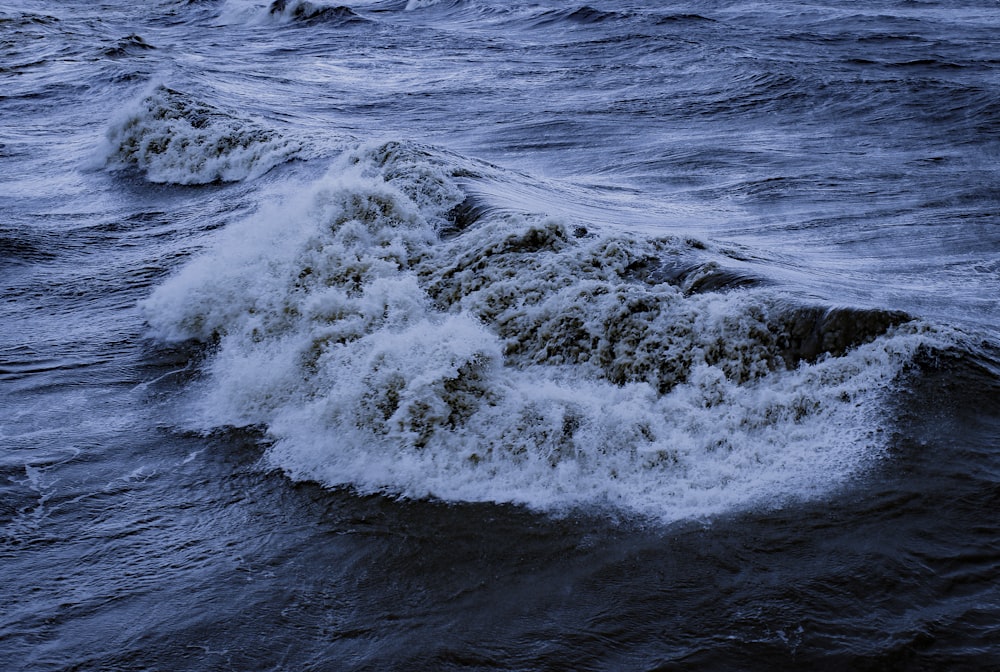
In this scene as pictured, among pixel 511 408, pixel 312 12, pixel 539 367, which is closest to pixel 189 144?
pixel 539 367

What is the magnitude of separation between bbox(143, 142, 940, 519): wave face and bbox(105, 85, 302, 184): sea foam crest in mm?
4522

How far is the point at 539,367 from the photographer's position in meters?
6.27

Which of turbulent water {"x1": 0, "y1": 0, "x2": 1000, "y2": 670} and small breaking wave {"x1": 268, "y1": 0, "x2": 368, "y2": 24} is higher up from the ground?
small breaking wave {"x1": 268, "y1": 0, "x2": 368, "y2": 24}

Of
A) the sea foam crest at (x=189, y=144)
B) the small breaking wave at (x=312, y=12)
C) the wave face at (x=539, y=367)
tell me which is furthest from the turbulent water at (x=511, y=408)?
the small breaking wave at (x=312, y=12)

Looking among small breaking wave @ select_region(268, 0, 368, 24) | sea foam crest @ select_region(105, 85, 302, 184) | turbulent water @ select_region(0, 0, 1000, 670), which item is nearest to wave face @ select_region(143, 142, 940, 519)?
turbulent water @ select_region(0, 0, 1000, 670)

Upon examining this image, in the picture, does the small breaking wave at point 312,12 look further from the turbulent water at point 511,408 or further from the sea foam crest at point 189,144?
the turbulent water at point 511,408

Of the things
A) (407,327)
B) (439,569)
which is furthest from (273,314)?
(439,569)

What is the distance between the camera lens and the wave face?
17.1ft

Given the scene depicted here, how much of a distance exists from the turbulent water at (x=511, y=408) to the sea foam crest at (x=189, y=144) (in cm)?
14

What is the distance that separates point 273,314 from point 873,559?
196 inches

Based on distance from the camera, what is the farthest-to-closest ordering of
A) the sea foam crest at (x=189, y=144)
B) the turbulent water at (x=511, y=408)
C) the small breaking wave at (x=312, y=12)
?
the small breaking wave at (x=312, y=12)
the sea foam crest at (x=189, y=144)
the turbulent water at (x=511, y=408)

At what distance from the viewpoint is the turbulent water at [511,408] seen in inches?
168

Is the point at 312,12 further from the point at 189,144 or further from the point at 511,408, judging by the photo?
the point at 511,408

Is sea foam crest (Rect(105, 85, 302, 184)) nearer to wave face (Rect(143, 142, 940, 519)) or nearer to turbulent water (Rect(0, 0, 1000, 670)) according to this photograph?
turbulent water (Rect(0, 0, 1000, 670))
